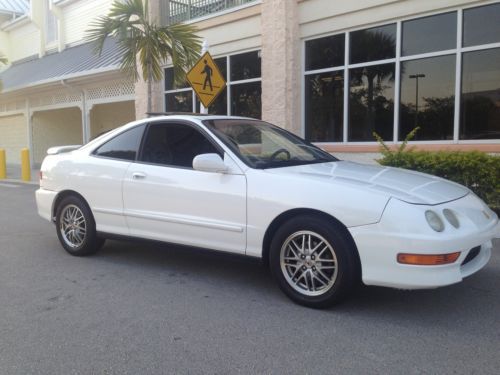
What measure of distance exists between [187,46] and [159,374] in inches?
338

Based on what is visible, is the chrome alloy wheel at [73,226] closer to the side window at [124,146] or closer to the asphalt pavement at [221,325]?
the asphalt pavement at [221,325]

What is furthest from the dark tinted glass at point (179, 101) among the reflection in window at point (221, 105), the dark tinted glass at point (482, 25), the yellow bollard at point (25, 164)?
the dark tinted glass at point (482, 25)

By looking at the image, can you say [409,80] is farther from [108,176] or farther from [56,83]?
[56,83]

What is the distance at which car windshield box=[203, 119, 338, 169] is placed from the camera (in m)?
4.46

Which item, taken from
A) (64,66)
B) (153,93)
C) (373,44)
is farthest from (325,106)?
(64,66)

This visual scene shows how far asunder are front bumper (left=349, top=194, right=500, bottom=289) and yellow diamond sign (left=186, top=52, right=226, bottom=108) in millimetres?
5500

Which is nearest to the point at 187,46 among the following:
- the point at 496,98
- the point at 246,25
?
the point at 246,25

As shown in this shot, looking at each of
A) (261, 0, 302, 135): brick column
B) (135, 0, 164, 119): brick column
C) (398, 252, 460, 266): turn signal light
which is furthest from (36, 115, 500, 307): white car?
(135, 0, 164, 119): brick column

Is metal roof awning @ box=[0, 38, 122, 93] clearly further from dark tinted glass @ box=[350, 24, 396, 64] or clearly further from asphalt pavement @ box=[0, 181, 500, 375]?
asphalt pavement @ box=[0, 181, 500, 375]

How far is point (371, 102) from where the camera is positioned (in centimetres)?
990

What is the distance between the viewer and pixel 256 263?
4184 millimetres

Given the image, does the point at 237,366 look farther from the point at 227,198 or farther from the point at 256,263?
the point at 227,198

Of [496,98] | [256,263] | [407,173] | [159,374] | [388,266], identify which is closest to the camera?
[159,374]

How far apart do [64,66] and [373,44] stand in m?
13.0
